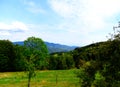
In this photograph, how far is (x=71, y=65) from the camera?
126562mm

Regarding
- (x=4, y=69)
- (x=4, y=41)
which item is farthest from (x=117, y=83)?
(x=4, y=41)

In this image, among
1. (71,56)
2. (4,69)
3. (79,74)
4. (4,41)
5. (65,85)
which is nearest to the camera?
(79,74)

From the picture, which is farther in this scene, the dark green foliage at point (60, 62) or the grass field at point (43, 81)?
the dark green foliage at point (60, 62)

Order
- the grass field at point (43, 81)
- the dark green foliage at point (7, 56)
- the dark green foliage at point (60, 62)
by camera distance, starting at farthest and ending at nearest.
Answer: the dark green foliage at point (60, 62)
the dark green foliage at point (7, 56)
the grass field at point (43, 81)

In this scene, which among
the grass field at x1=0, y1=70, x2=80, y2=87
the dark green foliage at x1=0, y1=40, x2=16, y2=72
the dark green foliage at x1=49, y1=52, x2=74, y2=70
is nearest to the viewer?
the grass field at x1=0, y1=70, x2=80, y2=87

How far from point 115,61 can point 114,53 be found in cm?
64

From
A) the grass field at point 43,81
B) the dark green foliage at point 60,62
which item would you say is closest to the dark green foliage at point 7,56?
the dark green foliage at point 60,62

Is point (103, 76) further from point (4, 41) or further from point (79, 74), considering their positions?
point (4, 41)

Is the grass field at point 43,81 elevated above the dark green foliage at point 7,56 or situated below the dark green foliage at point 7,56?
below

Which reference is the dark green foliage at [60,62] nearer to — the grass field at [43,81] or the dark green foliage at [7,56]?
the dark green foliage at [7,56]

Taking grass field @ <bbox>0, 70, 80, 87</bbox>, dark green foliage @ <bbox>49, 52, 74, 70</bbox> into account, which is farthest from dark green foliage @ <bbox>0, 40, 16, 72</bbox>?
grass field @ <bbox>0, 70, 80, 87</bbox>

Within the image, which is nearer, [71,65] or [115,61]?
[115,61]

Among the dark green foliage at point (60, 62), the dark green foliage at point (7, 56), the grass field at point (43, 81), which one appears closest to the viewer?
the grass field at point (43, 81)

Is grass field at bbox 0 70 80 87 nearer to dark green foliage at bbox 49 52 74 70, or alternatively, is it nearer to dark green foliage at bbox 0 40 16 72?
dark green foliage at bbox 0 40 16 72
